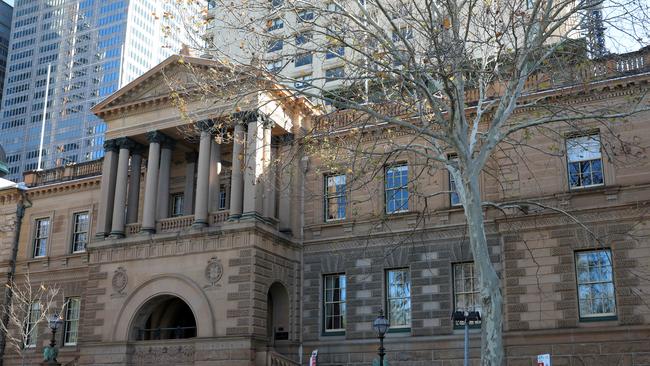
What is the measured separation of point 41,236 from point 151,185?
11.2 meters

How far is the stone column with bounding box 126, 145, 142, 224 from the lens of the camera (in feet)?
113

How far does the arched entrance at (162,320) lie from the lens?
31.7m

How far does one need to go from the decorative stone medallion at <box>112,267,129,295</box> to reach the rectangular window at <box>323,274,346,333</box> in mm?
8268

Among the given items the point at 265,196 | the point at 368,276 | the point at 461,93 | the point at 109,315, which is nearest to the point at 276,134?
the point at 265,196

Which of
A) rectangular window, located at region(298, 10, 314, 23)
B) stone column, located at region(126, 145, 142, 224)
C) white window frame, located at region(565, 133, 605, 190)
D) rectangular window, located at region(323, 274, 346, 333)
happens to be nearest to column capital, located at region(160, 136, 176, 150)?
stone column, located at region(126, 145, 142, 224)

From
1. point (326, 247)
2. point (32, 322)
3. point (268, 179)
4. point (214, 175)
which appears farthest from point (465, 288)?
point (32, 322)

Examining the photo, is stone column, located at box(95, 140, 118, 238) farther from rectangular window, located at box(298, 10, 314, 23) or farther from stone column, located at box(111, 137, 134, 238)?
rectangular window, located at box(298, 10, 314, 23)

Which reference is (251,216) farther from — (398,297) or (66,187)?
(66,187)

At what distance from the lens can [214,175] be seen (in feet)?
105

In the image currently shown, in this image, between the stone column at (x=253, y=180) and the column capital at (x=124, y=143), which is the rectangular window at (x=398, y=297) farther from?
the column capital at (x=124, y=143)

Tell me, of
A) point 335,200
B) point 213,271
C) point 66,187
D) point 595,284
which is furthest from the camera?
point 66,187

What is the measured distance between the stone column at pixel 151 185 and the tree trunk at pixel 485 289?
17195 mm

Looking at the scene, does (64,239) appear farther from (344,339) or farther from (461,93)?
(461,93)

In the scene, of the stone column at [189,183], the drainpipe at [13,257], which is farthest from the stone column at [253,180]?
the drainpipe at [13,257]
